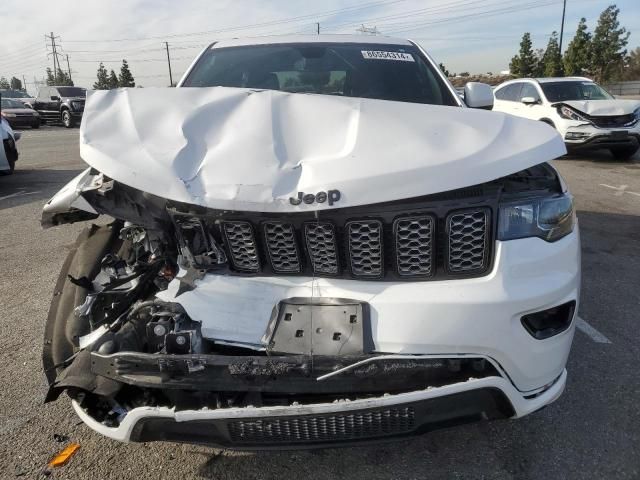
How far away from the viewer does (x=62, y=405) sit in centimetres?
273

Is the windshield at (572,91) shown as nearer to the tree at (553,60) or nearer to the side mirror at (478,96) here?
the side mirror at (478,96)

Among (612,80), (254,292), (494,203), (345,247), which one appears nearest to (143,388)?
(254,292)

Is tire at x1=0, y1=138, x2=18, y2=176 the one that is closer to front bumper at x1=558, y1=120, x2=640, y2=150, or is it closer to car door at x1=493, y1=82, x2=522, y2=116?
car door at x1=493, y1=82, x2=522, y2=116

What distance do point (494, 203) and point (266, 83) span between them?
211 centimetres

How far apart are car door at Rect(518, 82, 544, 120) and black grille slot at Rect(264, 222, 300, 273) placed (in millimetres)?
10259

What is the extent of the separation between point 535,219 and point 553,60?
143ft

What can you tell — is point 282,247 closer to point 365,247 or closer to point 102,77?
point 365,247

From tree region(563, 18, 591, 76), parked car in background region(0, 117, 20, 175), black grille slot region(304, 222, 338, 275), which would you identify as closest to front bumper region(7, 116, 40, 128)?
parked car in background region(0, 117, 20, 175)

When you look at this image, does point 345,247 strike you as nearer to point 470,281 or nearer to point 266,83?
point 470,281

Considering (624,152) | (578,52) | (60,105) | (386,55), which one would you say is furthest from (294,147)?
(578,52)

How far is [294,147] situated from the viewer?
6.66 ft

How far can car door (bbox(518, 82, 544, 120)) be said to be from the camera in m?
11.1

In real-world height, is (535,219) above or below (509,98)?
above

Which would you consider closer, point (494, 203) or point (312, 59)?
point (494, 203)
